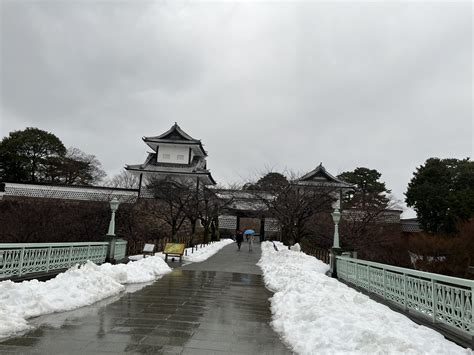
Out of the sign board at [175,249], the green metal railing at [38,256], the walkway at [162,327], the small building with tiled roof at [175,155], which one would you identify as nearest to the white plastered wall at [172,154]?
the small building with tiled roof at [175,155]

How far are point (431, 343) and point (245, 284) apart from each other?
7.59m

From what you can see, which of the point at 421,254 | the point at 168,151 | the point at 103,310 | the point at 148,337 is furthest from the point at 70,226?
the point at 168,151

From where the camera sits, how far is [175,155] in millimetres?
43250

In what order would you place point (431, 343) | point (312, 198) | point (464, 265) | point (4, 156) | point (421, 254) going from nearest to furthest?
point (431, 343) < point (464, 265) < point (421, 254) < point (312, 198) < point (4, 156)

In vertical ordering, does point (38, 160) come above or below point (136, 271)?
above

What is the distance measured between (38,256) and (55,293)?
2851mm

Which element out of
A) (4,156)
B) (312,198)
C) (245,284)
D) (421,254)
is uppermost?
(4,156)

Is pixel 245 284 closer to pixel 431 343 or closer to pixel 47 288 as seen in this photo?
pixel 47 288

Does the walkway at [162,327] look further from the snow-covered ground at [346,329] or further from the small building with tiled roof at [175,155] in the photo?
the small building with tiled roof at [175,155]

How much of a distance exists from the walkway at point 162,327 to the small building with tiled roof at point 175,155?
32.0 meters

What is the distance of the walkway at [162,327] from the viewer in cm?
482

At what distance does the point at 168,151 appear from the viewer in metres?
43.4

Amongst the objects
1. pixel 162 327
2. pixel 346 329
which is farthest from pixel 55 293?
pixel 346 329

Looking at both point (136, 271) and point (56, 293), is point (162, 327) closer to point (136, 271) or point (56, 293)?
point (56, 293)
